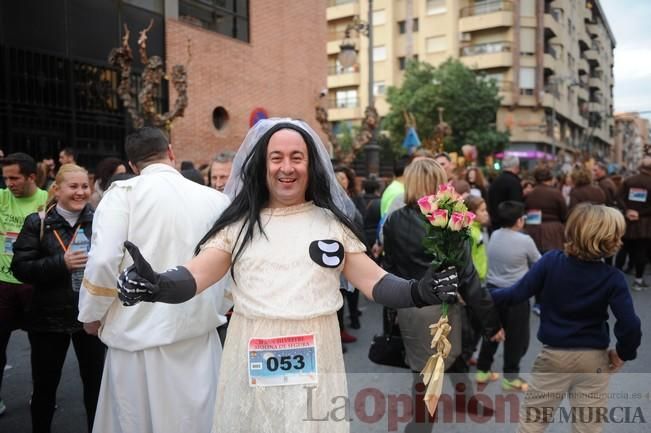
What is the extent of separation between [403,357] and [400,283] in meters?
1.49

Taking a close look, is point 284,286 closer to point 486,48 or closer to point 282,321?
point 282,321

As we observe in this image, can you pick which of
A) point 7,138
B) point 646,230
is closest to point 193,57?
point 7,138

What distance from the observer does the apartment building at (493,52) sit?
39094 mm

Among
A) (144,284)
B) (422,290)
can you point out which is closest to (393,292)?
(422,290)

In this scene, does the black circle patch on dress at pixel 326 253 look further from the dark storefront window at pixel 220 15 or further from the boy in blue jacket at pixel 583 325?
the dark storefront window at pixel 220 15

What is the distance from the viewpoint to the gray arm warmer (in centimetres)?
210

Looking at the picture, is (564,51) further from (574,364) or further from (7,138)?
(574,364)

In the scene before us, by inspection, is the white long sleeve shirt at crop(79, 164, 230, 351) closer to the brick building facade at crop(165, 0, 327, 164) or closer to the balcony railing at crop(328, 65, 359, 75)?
the brick building facade at crop(165, 0, 327, 164)

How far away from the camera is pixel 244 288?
2.17 metres

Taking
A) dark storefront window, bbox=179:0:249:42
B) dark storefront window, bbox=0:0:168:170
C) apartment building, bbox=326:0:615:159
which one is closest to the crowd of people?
dark storefront window, bbox=0:0:168:170

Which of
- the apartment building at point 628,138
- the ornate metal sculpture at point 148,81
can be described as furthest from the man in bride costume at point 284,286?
the apartment building at point 628,138

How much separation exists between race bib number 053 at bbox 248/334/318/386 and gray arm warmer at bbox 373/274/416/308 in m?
0.33

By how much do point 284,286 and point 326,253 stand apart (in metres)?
0.22

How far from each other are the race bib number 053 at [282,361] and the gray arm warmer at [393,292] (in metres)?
0.33
